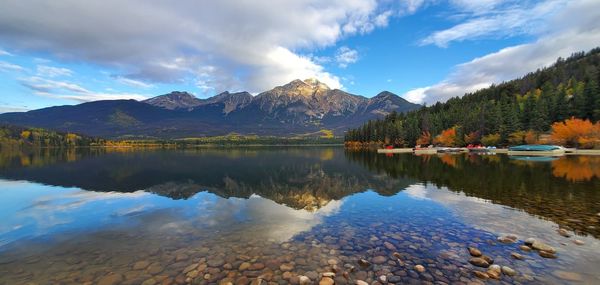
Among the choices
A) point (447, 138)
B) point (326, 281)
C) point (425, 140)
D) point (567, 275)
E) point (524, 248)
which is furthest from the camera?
point (425, 140)

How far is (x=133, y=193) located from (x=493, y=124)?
5679 inches

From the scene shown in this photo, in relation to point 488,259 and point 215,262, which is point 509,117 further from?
point 215,262

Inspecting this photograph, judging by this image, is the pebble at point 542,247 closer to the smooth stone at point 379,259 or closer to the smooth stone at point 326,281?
the smooth stone at point 379,259

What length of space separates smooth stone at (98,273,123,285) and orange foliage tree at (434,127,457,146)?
159 metres

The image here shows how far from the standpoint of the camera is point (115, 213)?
25.5 metres

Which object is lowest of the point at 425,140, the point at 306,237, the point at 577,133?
the point at 306,237

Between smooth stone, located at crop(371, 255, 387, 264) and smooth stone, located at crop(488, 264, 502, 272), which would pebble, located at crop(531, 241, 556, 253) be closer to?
smooth stone, located at crop(488, 264, 502, 272)

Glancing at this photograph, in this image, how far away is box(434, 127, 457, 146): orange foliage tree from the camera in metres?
145

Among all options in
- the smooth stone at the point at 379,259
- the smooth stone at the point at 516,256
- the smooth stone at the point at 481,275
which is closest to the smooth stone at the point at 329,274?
the smooth stone at the point at 379,259

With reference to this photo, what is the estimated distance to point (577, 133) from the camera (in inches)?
3730

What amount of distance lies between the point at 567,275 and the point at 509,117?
133 m

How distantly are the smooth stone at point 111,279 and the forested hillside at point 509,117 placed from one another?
130m

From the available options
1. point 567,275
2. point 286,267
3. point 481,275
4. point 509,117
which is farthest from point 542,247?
point 509,117

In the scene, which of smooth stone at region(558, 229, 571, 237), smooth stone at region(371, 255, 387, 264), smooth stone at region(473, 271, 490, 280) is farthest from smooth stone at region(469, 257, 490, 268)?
smooth stone at region(558, 229, 571, 237)
